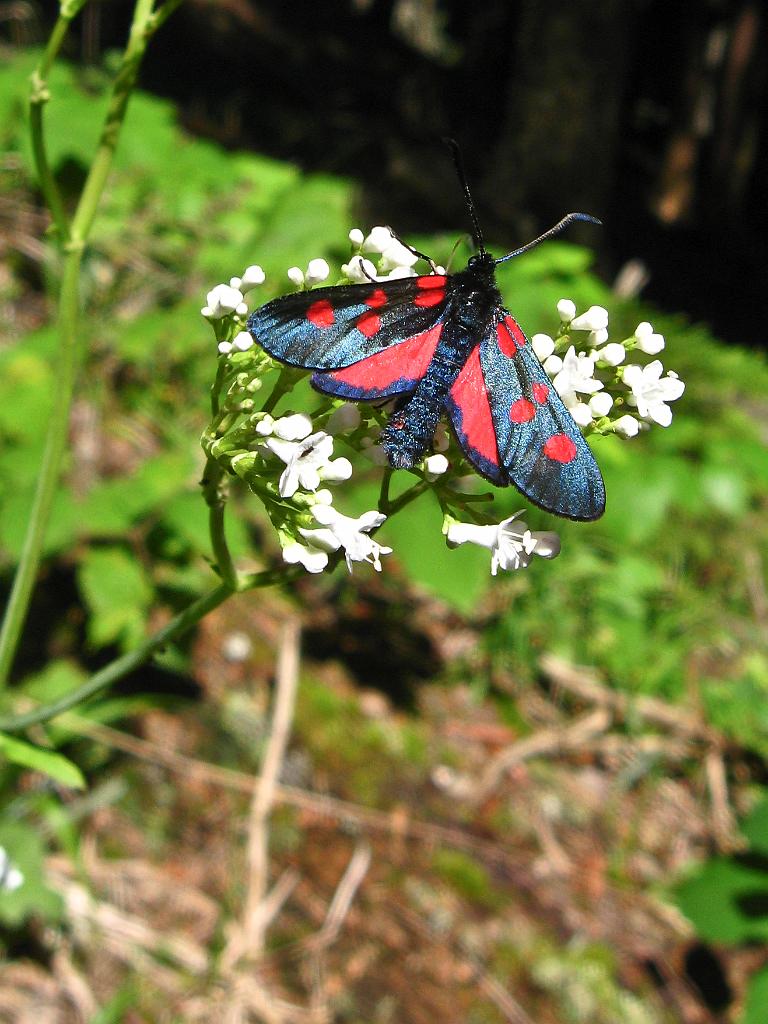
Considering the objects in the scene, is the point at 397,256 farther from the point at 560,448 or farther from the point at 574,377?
the point at 560,448


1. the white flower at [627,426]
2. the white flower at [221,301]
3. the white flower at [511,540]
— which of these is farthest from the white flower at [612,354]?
the white flower at [221,301]

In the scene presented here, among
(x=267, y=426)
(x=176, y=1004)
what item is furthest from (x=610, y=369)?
(x=176, y=1004)

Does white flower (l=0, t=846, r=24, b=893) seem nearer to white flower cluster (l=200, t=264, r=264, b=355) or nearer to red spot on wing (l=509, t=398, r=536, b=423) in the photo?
white flower cluster (l=200, t=264, r=264, b=355)

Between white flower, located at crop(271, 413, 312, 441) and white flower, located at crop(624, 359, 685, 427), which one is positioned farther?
white flower, located at crop(624, 359, 685, 427)

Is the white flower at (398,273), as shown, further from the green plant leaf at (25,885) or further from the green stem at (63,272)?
the green plant leaf at (25,885)

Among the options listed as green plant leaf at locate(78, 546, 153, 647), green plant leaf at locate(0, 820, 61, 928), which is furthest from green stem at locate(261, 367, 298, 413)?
green plant leaf at locate(0, 820, 61, 928)

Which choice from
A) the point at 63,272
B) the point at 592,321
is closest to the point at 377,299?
the point at 592,321

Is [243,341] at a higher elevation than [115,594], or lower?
higher
